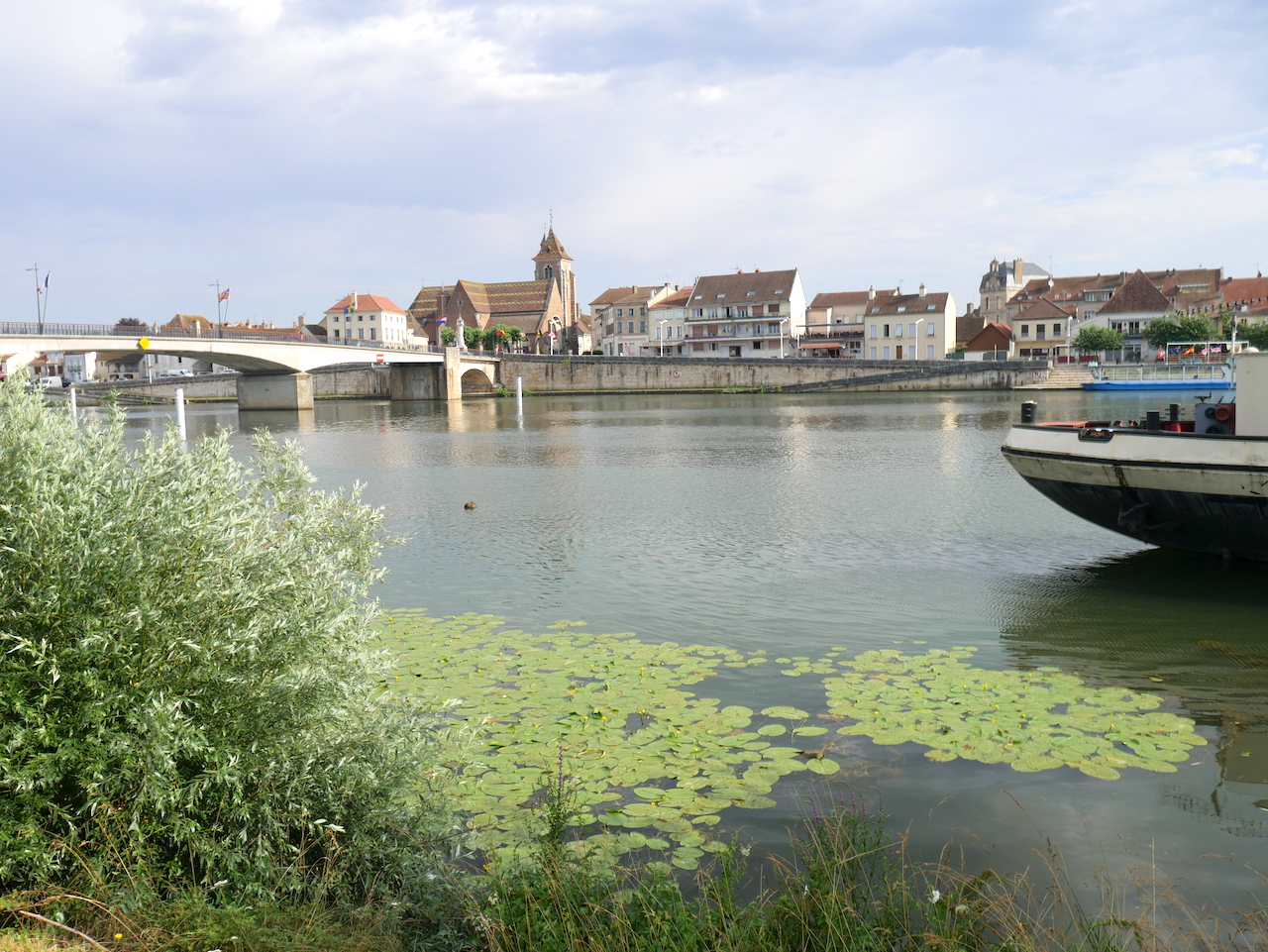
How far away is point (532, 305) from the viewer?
14588 cm

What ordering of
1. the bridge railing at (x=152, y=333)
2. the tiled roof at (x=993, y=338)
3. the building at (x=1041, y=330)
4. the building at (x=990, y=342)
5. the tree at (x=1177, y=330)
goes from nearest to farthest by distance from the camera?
the bridge railing at (x=152, y=333) → the tree at (x=1177, y=330) → the building at (x=990, y=342) → the tiled roof at (x=993, y=338) → the building at (x=1041, y=330)

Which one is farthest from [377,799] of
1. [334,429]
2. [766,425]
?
[334,429]

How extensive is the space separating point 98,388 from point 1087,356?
107012 millimetres

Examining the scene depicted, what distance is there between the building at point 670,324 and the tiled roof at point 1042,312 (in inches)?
1578

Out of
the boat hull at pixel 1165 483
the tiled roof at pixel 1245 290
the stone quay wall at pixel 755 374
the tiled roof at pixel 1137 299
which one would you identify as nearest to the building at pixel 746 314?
the stone quay wall at pixel 755 374

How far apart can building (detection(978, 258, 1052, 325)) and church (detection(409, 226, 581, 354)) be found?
64.5 m

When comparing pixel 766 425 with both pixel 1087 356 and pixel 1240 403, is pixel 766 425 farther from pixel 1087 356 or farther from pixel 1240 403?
pixel 1087 356

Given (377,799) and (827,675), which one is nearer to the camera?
(377,799)

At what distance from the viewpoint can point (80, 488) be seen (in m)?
4.70

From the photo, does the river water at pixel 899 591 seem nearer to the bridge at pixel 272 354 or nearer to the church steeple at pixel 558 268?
the bridge at pixel 272 354

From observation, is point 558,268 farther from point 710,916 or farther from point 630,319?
point 710,916

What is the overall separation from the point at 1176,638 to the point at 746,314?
10801cm

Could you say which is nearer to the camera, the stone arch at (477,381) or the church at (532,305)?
the stone arch at (477,381)

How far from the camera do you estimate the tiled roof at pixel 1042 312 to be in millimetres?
107812
